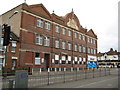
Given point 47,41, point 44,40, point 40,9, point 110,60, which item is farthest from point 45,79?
point 110,60

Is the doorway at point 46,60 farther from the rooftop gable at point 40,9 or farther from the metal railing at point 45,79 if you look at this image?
the metal railing at point 45,79

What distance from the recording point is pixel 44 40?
32938 millimetres

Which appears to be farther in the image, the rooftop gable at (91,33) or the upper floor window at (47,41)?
the rooftop gable at (91,33)

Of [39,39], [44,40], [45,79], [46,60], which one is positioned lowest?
[45,79]

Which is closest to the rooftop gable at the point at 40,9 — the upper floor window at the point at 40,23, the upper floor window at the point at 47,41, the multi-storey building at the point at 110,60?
the upper floor window at the point at 40,23

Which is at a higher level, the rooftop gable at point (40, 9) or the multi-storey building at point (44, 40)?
the rooftop gable at point (40, 9)

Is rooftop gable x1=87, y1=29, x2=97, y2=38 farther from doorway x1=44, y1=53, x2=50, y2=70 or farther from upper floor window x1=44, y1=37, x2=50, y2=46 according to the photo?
doorway x1=44, y1=53, x2=50, y2=70

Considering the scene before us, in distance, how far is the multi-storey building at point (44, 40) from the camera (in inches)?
1104

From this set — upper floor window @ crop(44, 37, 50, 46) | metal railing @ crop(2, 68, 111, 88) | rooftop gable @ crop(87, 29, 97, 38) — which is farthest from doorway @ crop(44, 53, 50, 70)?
rooftop gable @ crop(87, 29, 97, 38)

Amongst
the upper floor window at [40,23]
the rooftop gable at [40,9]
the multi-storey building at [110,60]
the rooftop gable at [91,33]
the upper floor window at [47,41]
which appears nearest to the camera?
the rooftop gable at [40,9]

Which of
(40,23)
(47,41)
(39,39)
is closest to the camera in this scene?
(39,39)

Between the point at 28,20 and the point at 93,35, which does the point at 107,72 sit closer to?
the point at 28,20

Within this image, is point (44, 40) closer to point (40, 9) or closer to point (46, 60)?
point (46, 60)

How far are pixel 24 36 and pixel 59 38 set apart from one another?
10.9m
